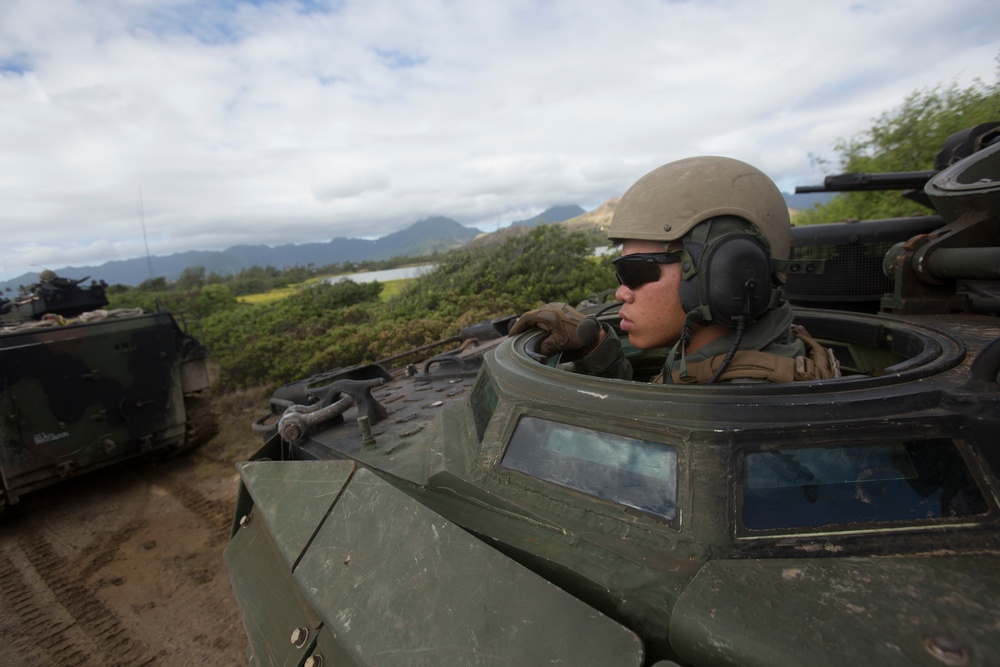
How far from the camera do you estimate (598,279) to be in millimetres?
11156

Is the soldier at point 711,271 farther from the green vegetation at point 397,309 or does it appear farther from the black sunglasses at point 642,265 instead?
the green vegetation at point 397,309

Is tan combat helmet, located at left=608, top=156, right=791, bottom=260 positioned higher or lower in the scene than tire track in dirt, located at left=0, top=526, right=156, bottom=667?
higher

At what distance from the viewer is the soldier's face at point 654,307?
1.99 meters

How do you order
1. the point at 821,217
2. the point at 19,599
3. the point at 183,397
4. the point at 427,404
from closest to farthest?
the point at 427,404 < the point at 19,599 < the point at 183,397 < the point at 821,217

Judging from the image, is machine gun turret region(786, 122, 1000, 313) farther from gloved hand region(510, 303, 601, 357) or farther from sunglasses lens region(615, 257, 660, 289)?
gloved hand region(510, 303, 601, 357)

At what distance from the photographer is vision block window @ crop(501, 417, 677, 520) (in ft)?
4.98

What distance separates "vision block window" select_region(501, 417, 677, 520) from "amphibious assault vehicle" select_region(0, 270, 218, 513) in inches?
251

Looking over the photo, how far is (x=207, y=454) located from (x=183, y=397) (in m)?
0.88

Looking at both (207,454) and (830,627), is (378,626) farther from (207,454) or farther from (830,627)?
(207,454)

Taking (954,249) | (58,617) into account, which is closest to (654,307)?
(954,249)

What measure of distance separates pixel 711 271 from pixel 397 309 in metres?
10.5

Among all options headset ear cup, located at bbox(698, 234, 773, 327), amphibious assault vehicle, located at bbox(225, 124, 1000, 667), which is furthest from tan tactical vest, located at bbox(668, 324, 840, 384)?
amphibious assault vehicle, located at bbox(225, 124, 1000, 667)

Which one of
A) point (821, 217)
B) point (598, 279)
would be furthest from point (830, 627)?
point (821, 217)

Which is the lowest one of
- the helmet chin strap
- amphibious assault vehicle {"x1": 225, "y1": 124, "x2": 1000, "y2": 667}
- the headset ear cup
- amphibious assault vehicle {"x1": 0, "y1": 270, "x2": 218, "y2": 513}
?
amphibious assault vehicle {"x1": 0, "y1": 270, "x2": 218, "y2": 513}
